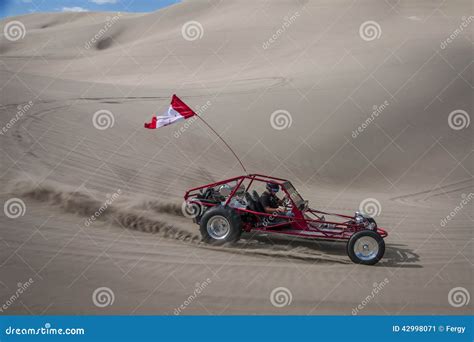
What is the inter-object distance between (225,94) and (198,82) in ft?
16.4

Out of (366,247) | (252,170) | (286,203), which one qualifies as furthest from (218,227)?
(252,170)

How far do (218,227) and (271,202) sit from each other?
3.37 ft

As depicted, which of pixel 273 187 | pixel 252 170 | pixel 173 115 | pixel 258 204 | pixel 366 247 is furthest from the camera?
pixel 252 170

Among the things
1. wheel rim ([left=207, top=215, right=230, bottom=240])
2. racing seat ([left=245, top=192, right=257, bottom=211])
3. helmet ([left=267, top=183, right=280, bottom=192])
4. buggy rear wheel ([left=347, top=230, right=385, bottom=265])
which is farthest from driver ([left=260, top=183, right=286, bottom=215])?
buggy rear wheel ([left=347, top=230, right=385, bottom=265])

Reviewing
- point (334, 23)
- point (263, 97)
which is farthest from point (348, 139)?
point (334, 23)

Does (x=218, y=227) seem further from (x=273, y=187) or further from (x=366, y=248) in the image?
(x=366, y=248)

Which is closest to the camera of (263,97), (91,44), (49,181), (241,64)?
(49,181)

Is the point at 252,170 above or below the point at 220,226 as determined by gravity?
above

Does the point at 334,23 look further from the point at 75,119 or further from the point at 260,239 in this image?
the point at 260,239

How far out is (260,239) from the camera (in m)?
8.32

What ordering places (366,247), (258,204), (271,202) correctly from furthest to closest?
(271,202) < (258,204) < (366,247)

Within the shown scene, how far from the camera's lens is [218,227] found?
314 inches

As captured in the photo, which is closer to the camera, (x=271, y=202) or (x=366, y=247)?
(x=366, y=247)

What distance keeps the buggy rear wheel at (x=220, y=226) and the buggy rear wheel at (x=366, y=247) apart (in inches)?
68.9
